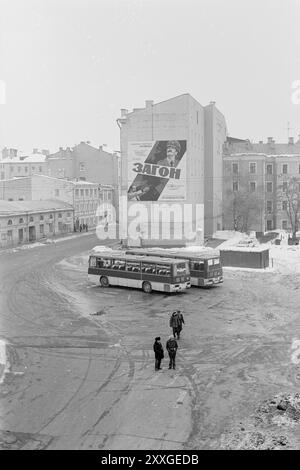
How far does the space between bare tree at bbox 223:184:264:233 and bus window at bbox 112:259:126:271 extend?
36.1 metres

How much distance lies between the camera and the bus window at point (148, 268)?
33.3 m

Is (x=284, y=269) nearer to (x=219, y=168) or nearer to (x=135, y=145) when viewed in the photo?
(x=135, y=145)

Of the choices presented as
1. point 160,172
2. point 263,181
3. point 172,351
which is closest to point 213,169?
point 263,181

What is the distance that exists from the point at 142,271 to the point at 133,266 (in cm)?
73

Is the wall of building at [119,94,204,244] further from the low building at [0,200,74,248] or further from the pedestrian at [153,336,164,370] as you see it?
the pedestrian at [153,336,164,370]

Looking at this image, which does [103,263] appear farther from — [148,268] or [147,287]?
[147,287]

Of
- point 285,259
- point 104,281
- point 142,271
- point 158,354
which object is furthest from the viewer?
point 285,259

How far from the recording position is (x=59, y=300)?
31.0 m

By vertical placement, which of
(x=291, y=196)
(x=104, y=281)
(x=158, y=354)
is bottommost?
(x=158, y=354)

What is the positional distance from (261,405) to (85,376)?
564 centimetres

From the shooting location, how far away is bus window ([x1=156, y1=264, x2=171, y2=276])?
32.6 m

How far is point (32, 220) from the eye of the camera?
64.6m
